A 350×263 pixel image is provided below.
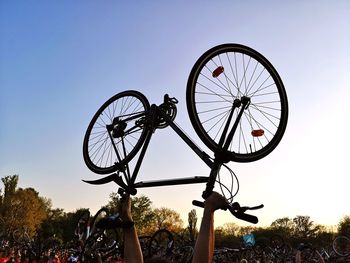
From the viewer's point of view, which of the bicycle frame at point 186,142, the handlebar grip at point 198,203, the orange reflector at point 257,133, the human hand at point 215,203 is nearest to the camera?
the human hand at point 215,203

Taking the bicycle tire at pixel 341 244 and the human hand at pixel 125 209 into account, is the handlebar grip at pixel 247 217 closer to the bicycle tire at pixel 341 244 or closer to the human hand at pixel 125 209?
the human hand at pixel 125 209

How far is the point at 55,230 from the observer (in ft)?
275

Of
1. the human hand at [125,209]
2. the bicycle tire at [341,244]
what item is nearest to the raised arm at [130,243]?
the human hand at [125,209]

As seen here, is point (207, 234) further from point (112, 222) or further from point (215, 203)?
point (112, 222)

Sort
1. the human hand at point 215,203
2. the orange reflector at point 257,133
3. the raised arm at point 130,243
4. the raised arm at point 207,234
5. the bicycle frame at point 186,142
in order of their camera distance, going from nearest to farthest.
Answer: the raised arm at point 207,234
the human hand at point 215,203
the raised arm at point 130,243
the bicycle frame at point 186,142
the orange reflector at point 257,133

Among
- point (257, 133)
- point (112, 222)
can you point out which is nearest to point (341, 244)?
point (257, 133)

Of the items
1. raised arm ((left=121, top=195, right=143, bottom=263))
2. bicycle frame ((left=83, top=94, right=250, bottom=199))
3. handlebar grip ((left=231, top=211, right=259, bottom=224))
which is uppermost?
bicycle frame ((left=83, top=94, right=250, bottom=199))

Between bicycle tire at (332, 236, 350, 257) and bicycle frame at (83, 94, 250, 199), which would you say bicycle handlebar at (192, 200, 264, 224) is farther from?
bicycle tire at (332, 236, 350, 257)

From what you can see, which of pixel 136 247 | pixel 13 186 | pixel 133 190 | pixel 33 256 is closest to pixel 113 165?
pixel 133 190

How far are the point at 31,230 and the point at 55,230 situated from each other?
61.1 ft

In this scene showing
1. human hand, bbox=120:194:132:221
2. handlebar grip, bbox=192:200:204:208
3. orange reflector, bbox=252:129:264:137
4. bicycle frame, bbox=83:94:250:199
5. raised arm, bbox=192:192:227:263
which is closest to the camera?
raised arm, bbox=192:192:227:263

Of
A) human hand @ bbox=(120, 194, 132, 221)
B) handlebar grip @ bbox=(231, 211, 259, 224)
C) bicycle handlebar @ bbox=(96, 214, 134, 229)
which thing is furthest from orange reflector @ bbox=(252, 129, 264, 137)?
bicycle handlebar @ bbox=(96, 214, 134, 229)

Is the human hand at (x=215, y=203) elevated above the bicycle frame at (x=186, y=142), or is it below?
below

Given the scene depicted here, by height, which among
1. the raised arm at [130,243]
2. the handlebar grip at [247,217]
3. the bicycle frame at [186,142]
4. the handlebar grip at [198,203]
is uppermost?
the bicycle frame at [186,142]
